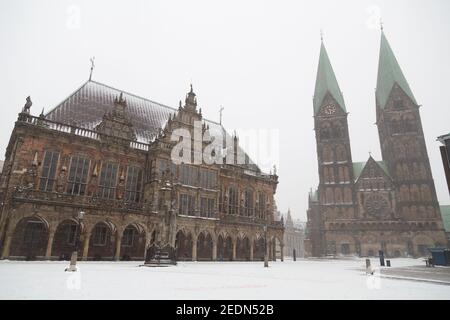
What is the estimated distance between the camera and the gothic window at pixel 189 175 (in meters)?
29.6

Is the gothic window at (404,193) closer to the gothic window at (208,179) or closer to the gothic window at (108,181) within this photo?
the gothic window at (208,179)

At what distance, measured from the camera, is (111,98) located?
3238cm

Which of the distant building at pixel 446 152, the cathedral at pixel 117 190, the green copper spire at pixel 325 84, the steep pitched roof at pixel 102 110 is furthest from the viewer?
the green copper spire at pixel 325 84

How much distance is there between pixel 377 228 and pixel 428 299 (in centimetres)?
5935

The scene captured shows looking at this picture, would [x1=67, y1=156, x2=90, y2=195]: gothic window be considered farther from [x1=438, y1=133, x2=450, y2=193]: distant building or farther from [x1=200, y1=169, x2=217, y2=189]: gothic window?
[x1=438, y1=133, x2=450, y2=193]: distant building

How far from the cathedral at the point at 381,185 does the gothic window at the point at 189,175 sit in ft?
137

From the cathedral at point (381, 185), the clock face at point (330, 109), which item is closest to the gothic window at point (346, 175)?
the cathedral at point (381, 185)

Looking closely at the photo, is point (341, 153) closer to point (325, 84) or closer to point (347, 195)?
point (347, 195)

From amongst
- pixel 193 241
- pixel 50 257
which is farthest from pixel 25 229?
pixel 193 241

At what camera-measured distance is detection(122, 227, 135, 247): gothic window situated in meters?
25.7

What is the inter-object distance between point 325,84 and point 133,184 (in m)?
61.4
